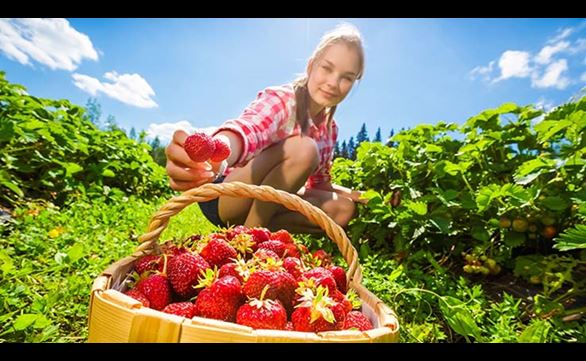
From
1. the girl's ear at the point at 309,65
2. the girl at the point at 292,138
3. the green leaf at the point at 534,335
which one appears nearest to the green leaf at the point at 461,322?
the green leaf at the point at 534,335

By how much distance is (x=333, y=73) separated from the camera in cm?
243

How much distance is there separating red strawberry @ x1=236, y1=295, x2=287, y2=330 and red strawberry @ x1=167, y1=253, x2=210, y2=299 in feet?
0.60

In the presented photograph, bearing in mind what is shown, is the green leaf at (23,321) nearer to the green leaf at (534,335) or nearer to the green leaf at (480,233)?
the green leaf at (534,335)

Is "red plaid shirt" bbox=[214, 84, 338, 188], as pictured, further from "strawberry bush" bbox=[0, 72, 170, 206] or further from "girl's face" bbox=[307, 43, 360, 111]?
"strawberry bush" bbox=[0, 72, 170, 206]

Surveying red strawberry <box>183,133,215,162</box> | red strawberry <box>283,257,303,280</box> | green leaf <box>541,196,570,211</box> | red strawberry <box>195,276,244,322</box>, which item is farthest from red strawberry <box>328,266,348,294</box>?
green leaf <box>541,196,570,211</box>

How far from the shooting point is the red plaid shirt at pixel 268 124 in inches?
76.7

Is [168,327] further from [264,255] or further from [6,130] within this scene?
[6,130]

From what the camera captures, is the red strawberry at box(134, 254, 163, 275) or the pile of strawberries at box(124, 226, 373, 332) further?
the red strawberry at box(134, 254, 163, 275)

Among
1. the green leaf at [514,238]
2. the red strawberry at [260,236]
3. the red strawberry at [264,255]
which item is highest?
the green leaf at [514,238]

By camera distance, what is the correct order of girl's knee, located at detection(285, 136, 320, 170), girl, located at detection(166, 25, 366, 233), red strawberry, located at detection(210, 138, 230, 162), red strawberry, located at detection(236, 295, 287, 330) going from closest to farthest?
red strawberry, located at detection(236, 295, 287, 330) → red strawberry, located at detection(210, 138, 230, 162) → girl, located at detection(166, 25, 366, 233) → girl's knee, located at detection(285, 136, 320, 170)

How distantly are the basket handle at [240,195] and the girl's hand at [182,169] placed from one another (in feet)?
0.84

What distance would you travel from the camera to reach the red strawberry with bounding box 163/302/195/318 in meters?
0.93

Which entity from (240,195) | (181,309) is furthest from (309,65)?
(181,309)
